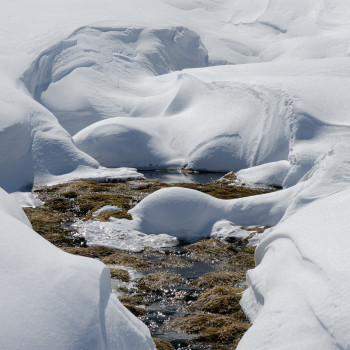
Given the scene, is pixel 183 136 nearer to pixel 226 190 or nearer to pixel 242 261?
pixel 226 190

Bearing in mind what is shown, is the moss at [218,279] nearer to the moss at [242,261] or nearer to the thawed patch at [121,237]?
the moss at [242,261]

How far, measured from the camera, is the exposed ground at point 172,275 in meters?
8.24

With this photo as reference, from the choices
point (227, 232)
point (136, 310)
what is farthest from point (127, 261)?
point (136, 310)

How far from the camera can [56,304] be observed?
5598 mm

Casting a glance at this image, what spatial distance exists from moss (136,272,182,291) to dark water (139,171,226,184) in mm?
7860

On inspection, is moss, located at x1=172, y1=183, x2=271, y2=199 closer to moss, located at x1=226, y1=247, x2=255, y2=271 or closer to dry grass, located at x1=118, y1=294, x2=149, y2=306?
moss, located at x1=226, y1=247, x2=255, y2=271

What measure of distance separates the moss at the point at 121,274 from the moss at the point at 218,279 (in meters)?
1.05

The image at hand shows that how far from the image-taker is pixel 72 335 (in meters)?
5.41

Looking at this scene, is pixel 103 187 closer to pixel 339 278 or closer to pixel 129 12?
pixel 339 278

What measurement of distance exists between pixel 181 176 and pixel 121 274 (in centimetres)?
883

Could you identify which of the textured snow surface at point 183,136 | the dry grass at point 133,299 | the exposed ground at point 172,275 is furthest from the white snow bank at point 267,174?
the dry grass at point 133,299

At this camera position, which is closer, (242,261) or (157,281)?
(157,281)

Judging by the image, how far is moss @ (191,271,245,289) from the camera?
397 inches

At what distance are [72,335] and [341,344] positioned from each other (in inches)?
91.8
